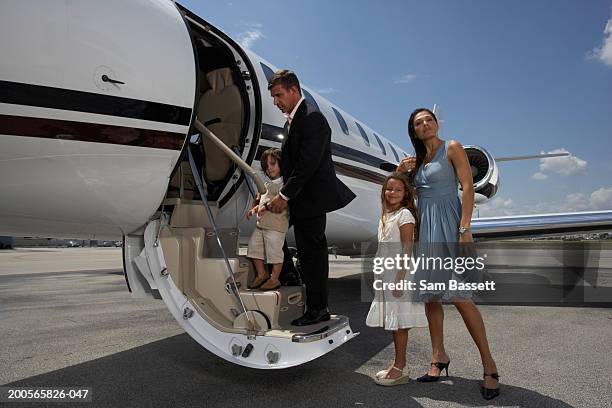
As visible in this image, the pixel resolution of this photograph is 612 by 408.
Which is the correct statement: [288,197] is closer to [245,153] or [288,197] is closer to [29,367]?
[245,153]

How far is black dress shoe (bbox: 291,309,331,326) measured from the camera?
293 cm

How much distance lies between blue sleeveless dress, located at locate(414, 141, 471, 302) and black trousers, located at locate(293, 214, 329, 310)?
66 centimetres

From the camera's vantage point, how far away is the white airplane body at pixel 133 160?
2270 millimetres

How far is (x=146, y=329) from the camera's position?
15.9ft

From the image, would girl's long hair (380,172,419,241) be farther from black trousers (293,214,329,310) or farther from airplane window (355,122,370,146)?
airplane window (355,122,370,146)

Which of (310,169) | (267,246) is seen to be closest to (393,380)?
(267,246)

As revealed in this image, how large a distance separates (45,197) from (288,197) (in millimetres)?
1385

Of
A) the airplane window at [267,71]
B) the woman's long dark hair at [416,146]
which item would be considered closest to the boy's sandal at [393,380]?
the woman's long dark hair at [416,146]

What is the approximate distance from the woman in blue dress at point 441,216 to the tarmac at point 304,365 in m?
0.30

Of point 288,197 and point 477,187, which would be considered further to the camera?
point 477,187

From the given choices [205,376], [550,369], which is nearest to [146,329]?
[205,376]

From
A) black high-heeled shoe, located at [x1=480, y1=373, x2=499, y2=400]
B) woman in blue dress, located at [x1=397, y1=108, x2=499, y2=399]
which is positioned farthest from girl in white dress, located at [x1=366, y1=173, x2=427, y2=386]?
black high-heeled shoe, located at [x1=480, y1=373, x2=499, y2=400]

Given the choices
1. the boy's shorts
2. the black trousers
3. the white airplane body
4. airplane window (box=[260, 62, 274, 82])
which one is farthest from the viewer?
airplane window (box=[260, 62, 274, 82])

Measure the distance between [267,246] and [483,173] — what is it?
874 cm
